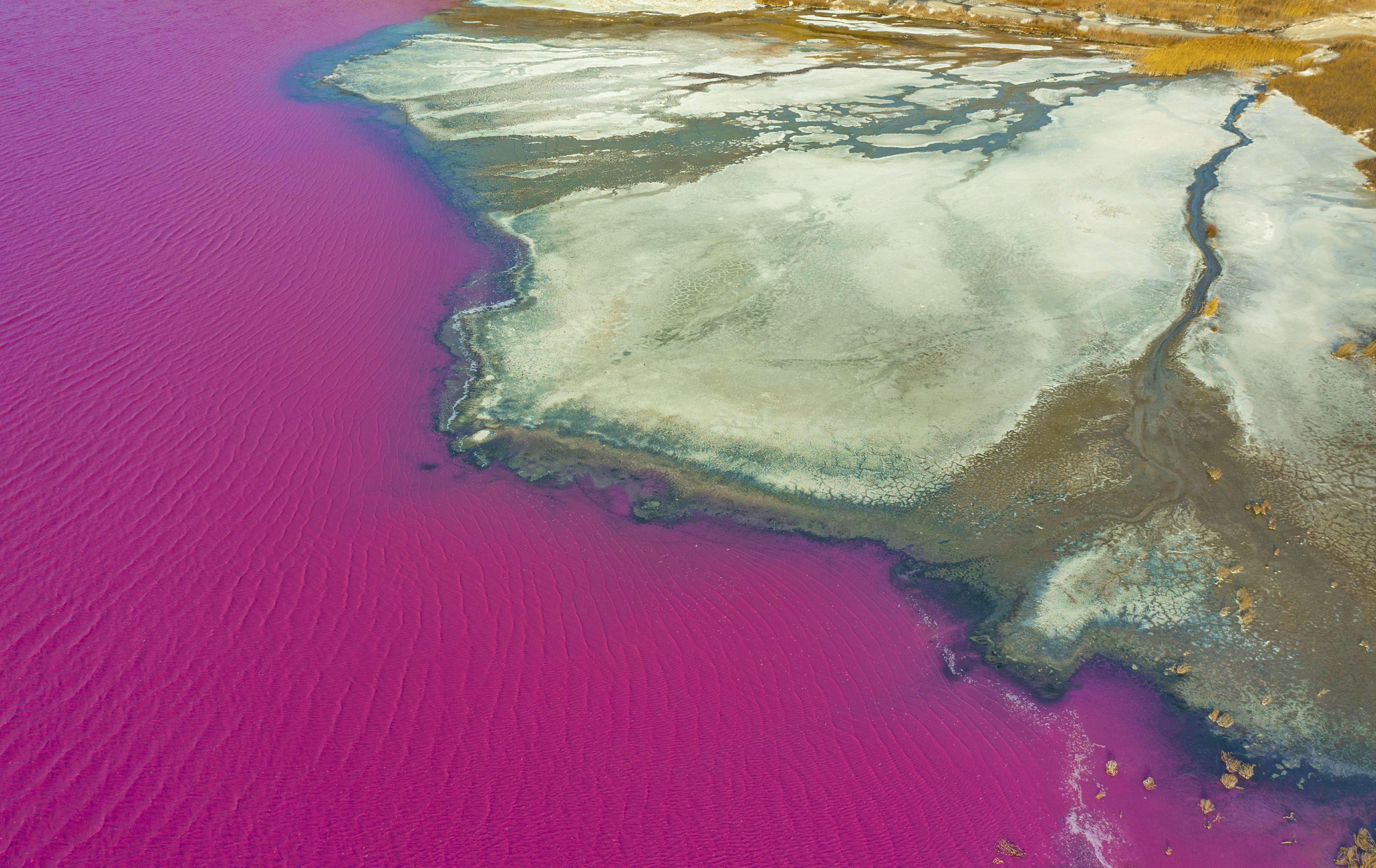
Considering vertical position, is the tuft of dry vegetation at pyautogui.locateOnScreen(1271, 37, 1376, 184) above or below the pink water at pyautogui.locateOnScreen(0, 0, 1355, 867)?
above

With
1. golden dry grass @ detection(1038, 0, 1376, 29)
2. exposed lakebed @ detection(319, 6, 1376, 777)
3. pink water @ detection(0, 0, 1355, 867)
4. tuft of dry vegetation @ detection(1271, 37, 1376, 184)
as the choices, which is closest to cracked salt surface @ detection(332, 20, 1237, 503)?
exposed lakebed @ detection(319, 6, 1376, 777)

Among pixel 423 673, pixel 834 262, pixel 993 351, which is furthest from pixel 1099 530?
pixel 423 673

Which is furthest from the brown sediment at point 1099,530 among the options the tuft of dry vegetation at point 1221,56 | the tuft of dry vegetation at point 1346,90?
the tuft of dry vegetation at point 1221,56

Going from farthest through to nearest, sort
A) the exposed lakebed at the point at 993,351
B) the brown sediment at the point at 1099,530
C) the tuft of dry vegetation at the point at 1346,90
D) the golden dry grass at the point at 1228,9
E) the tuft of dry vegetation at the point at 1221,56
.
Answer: the golden dry grass at the point at 1228,9 → the tuft of dry vegetation at the point at 1221,56 → the tuft of dry vegetation at the point at 1346,90 → the exposed lakebed at the point at 993,351 → the brown sediment at the point at 1099,530

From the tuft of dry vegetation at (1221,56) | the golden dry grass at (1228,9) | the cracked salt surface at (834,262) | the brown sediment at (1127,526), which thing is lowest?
the brown sediment at (1127,526)

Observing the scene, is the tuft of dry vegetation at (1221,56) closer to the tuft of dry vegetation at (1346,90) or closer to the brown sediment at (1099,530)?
the tuft of dry vegetation at (1346,90)

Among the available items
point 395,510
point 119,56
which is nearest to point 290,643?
point 395,510

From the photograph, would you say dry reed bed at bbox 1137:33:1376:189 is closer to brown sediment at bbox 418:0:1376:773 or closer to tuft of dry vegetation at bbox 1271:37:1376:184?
tuft of dry vegetation at bbox 1271:37:1376:184

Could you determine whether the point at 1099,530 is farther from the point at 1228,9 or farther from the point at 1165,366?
the point at 1228,9
